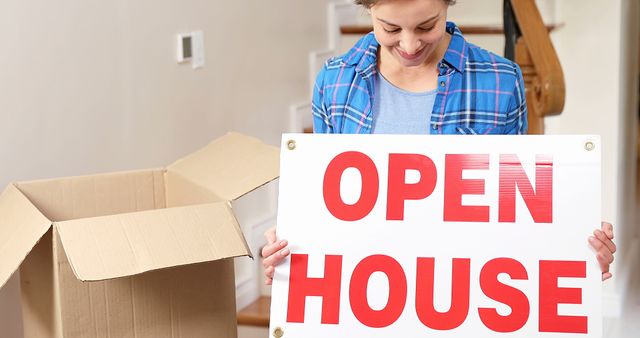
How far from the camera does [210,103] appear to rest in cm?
272

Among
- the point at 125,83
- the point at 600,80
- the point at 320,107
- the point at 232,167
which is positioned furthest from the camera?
the point at 600,80

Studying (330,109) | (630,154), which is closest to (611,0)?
(630,154)

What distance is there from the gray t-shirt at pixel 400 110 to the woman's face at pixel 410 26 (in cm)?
8

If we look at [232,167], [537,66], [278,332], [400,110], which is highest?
[537,66]

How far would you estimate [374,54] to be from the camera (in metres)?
1.57

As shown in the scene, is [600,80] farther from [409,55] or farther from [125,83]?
[409,55]

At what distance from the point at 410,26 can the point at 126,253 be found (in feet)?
1.86

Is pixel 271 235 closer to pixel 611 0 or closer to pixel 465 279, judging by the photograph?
pixel 465 279

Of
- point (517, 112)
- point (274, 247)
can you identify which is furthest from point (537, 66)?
point (274, 247)

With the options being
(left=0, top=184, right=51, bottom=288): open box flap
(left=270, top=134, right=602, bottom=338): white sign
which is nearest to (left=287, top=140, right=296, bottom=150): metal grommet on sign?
(left=270, top=134, right=602, bottom=338): white sign

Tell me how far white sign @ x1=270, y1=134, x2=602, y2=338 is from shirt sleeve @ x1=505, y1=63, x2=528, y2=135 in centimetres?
10

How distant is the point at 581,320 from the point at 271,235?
48 centimetres

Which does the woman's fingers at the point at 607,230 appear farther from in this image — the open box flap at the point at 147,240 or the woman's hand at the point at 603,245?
the open box flap at the point at 147,240

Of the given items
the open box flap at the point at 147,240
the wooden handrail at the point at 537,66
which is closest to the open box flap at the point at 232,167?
the open box flap at the point at 147,240
